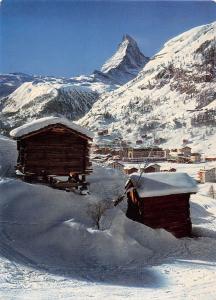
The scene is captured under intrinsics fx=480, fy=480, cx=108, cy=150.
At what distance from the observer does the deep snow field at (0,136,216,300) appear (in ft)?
42.2

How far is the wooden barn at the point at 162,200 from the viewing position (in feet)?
71.4

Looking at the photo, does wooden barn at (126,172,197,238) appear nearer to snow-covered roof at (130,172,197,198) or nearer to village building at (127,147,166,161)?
snow-covered roof at (130,172,197,198)

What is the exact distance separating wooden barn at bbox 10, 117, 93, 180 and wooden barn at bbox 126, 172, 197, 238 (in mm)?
3103

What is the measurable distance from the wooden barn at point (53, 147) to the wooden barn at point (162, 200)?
3.10m

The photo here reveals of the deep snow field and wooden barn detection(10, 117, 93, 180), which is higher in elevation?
wooden barn detection(10, 117, 93, 180)

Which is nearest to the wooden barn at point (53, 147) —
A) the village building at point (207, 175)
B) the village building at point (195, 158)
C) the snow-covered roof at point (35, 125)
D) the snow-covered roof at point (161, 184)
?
the snow-covered roof at point (35, 125)

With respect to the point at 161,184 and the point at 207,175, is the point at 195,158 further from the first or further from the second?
the point at 161,184

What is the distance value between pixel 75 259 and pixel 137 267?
2126 mm

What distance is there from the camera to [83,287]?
13047mm

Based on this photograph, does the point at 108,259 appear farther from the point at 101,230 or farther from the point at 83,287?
the point at 83,287

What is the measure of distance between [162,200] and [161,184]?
0.75 metres

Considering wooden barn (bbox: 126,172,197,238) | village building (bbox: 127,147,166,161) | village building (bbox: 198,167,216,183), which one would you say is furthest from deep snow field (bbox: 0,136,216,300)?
village building (bbox: 127,147,166,161)

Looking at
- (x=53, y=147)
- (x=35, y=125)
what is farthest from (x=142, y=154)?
(x=35, y=125)

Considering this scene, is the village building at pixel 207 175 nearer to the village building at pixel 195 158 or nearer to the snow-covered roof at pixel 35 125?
the village building at pixel 195 158
